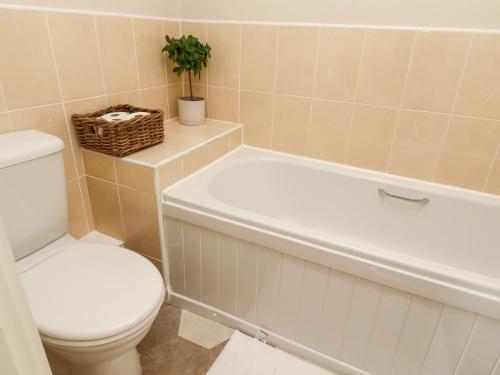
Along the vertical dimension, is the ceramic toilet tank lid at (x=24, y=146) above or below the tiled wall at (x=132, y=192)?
above

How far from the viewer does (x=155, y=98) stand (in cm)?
180

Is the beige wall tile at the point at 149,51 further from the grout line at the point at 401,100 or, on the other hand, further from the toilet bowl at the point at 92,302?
the grout line at the point at 401,100

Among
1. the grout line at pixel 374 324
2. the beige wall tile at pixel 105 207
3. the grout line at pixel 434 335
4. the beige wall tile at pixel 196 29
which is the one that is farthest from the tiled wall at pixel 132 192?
the grout line at pixel 434 335

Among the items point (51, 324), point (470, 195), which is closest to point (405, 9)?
point (470, 195)

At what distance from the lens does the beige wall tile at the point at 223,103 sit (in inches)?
73.7

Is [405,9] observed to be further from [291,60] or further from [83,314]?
[83,314]

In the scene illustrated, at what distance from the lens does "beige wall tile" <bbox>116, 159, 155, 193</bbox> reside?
1312mm

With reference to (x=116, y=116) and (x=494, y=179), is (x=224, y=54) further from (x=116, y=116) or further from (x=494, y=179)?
(x=494, y=179)

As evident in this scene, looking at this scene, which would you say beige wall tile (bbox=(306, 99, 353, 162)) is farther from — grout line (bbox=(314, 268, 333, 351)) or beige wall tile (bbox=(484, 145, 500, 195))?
grout line (bbox=(314, 268, 333, 351))

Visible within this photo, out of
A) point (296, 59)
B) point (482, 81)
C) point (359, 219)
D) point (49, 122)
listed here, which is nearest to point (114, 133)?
point (49, 122)

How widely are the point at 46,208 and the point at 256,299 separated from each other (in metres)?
0.85

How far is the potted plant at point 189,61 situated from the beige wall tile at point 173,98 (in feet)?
0.27

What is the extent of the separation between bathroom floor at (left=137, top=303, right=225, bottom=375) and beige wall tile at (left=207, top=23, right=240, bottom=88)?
129 cm

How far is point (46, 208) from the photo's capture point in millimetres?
1141
